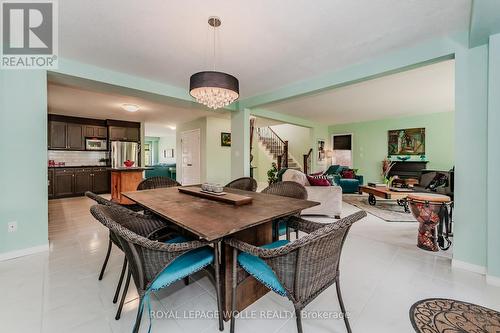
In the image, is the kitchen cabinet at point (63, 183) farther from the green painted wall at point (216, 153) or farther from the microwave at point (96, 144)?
the green painted wall at point (216, 153)

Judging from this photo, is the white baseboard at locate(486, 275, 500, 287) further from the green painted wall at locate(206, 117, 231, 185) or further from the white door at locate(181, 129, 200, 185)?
the white door at locate(181, 129, 200, 185)

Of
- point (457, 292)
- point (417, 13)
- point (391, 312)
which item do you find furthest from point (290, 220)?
point (417, 13)

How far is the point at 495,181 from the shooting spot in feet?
6.56

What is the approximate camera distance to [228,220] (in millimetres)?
1440

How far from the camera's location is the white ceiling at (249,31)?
6.13ft

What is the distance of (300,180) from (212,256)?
2.97 m

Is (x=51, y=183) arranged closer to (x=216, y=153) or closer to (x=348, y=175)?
(x=216, y=153)

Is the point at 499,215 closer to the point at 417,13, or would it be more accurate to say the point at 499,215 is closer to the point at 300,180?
the point at 417,13

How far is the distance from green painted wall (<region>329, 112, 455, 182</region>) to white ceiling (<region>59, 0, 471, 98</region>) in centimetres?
566

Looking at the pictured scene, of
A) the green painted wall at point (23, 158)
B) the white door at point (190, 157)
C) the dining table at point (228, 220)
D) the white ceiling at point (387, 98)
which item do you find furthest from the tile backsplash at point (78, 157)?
the dining table at point (228, 220)

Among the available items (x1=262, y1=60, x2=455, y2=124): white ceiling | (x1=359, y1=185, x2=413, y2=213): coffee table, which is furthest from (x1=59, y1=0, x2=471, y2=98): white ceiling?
(x1=359, y1=185, x2=413, y2=213): coffee table

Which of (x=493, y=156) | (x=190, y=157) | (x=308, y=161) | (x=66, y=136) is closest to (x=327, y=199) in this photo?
(x=493, y=156)

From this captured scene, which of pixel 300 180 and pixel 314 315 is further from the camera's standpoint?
pixel 300 180

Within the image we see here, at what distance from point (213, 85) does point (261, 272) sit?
5.26 feet
